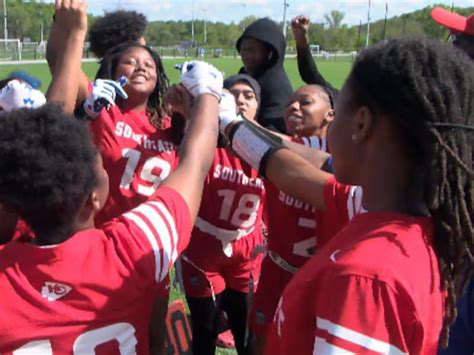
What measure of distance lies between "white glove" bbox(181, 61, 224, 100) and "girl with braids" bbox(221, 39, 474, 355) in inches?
36.5

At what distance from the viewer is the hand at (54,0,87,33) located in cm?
235

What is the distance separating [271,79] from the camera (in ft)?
16.7

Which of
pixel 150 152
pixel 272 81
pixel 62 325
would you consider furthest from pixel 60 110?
pixel 272 81

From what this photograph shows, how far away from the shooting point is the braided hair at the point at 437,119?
1358 millimetres

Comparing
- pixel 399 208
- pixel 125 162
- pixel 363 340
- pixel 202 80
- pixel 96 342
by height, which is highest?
pixel 202 80

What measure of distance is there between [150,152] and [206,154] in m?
1.38

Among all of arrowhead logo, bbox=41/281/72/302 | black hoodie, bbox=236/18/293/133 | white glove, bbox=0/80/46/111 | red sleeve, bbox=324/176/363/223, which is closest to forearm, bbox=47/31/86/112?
white glove, bbox=0/80/46/111

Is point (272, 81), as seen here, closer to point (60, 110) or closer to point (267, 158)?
point (267, 158)

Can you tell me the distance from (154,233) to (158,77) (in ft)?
7.96

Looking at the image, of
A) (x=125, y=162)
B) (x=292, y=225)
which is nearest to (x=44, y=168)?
(x=125, y=162)

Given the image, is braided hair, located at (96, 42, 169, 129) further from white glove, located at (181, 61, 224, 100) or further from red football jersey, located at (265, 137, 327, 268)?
white glove, located at (181, 61, 224, 100)

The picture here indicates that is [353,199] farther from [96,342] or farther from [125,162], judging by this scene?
[125,162]

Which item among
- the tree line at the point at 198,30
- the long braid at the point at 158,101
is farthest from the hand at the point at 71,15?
the tree line at the point at 198,30

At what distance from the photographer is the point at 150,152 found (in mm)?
3486
